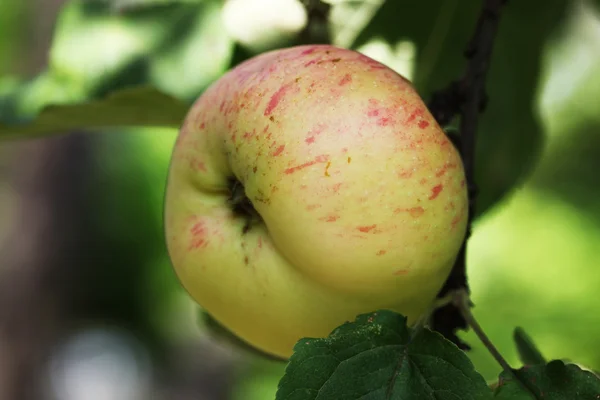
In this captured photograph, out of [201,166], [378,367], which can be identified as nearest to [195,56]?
[201,166]

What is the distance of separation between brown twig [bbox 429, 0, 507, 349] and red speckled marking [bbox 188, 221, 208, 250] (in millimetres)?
233

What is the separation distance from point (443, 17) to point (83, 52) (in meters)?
0.49

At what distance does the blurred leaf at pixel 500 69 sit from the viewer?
42.1 inches

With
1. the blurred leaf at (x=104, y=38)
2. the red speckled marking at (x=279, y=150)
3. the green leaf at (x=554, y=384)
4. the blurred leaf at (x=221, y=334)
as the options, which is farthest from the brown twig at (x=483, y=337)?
the blurred leaf at (x=104, y=38)

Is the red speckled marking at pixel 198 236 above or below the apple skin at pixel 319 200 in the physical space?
below

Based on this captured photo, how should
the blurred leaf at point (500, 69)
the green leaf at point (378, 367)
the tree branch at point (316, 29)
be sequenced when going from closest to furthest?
the green leaf at point (378, 367)
the tree branch at point (316, 29)
the blurred leaf at point (500, 69)

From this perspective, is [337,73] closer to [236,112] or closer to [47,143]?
[236,112]

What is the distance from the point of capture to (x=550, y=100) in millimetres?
1376

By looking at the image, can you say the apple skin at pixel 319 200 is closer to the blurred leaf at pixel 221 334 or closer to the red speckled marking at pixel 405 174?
the red speckled marking at pixel 405 174

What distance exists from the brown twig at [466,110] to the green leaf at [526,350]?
0.11 metres

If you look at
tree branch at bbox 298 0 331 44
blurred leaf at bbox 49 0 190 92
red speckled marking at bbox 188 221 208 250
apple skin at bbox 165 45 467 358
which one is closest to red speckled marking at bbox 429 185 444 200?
apple skin at bbox 165 45 467 358

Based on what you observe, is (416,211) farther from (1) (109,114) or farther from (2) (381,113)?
(1) (109,114)

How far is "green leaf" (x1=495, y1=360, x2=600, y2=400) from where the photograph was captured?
63 cm

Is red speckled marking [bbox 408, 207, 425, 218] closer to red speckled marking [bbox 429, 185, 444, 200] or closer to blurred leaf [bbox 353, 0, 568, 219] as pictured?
red speckled marking [bbox 429, 185, 444, 200]
